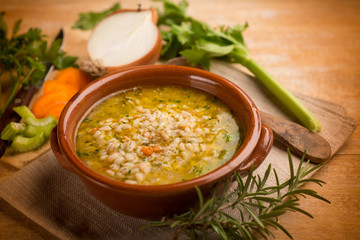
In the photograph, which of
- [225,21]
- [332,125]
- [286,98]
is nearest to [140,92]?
[286,98]

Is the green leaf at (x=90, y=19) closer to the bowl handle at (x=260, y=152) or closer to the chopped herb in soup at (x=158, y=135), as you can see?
the chopped herb in soup at (x=158, y=135)

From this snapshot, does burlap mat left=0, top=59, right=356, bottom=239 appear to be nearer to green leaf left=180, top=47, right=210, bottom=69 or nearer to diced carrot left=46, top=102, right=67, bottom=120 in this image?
diced carrot left=46, top=102, right=67, bottom=120

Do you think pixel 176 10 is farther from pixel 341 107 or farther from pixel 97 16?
pixel 341 107

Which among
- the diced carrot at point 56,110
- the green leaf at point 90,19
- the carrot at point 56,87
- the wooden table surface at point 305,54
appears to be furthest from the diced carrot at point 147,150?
the green leaf at point 90,19

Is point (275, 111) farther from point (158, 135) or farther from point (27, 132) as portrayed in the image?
point (27, 132)

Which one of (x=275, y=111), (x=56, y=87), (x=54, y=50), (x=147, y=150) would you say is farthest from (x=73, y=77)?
(x=275, y=111)

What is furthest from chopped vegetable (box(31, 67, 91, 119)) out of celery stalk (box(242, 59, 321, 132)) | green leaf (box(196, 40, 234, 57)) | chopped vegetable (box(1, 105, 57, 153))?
celery stalk (box(242, 59, 321, 132))

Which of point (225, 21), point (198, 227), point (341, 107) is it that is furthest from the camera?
point (225, 21)
